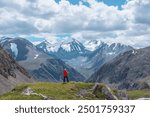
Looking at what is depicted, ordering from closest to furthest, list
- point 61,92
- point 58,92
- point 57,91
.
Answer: point 58,92 → point 61,92 → point 57,91

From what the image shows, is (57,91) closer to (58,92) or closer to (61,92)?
(58,92)

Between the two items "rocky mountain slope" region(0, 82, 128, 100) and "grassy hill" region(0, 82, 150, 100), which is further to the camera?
"rocky mountain slope" region(0, 82, 128, 100)

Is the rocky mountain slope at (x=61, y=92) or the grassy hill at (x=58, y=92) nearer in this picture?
the grassy hill at (x=58, y=92)

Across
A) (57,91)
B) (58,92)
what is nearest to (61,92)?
(58,92)

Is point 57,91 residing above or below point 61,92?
above

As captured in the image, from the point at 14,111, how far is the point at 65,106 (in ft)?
13.9

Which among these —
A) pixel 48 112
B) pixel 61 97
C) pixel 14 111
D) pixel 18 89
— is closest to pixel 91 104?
pixel 48 112

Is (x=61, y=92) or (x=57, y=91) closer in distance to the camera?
(x=61, y=92)

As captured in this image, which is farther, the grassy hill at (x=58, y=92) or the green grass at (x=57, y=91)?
the green grass at (x=57, y=91)

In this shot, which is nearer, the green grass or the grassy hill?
the grassy hill

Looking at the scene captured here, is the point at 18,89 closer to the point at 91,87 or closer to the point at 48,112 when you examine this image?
the point at 91,87

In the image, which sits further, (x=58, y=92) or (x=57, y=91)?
(x=57, y=91)

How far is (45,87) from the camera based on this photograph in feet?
Answer: 210

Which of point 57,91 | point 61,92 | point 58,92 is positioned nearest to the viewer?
point 58,92
